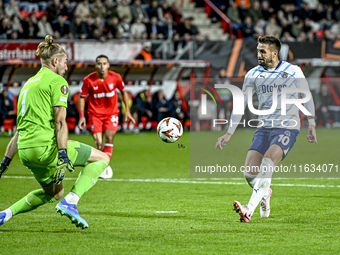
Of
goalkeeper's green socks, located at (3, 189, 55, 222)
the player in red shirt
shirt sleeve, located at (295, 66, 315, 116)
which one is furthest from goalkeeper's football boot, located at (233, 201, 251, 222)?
the player in red shirt

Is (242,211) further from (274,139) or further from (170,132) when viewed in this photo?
(170,132)

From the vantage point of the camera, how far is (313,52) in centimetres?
2328

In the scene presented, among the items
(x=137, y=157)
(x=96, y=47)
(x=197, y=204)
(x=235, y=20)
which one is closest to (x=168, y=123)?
(x=197, y=204)

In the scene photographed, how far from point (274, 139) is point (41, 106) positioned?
8.52 ft

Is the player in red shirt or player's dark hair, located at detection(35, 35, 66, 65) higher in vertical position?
player's dark hair, located at detection(35, 35, 66, 65)

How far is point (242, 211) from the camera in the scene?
6.16 meters

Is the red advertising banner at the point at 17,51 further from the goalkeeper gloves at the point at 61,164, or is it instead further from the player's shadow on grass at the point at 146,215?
the goalkeeper gloves at the point at 61,164

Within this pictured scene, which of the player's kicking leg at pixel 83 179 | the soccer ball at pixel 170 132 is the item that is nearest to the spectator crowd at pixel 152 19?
the soccer ball at pixel 170 132

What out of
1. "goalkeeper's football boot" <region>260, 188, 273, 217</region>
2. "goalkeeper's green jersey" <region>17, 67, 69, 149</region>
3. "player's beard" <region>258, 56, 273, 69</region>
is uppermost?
"player's beard" <region>258, 56, 273, 69</region>

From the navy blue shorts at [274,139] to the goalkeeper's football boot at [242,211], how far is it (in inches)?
31.1

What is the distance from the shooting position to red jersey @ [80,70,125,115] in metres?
10.8

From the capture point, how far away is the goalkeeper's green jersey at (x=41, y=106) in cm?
547

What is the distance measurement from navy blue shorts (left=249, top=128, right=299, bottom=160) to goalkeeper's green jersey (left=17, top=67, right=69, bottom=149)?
2373 millimetres

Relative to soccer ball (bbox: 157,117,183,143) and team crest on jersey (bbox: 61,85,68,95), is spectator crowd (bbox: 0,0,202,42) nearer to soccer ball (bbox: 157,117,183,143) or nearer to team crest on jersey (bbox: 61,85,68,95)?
soccer ball (bbox: 157,117,183,143)
